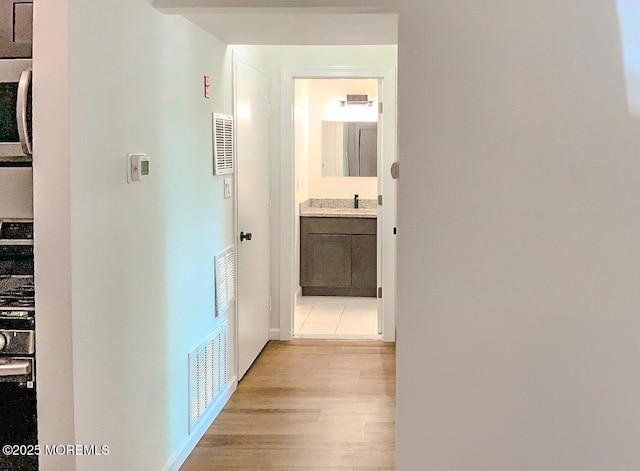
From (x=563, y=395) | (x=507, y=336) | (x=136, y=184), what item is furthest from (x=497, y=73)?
(x=136, y=184)

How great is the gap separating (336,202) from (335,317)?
5.28 ft

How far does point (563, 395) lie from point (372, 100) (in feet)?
17.2

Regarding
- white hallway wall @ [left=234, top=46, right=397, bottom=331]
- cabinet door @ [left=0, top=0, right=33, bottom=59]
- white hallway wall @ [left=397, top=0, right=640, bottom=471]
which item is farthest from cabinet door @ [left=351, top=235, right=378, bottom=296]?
cabinet door @ [left=0, top=0, right=33, bottom=59]

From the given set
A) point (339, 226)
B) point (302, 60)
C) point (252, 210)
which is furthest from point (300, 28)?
point (339, 226)

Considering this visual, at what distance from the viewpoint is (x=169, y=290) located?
331cm

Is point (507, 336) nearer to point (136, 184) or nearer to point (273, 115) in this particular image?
point (136, 184)

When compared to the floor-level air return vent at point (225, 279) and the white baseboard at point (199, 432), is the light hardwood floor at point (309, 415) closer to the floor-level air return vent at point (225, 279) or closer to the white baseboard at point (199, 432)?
the white baseboard at point (199, 432)

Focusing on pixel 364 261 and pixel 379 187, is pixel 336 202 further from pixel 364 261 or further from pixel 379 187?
pixel 379 187

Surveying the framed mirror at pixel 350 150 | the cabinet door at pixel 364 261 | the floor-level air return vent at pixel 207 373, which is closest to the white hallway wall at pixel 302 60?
the cabinet door at pixel 364 261

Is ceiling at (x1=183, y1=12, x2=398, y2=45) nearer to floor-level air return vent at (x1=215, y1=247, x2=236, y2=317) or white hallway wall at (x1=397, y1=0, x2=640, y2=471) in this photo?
white hallway wall at (x1=397, y1=0, x2=640, y2=471)

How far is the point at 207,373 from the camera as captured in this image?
396 cm

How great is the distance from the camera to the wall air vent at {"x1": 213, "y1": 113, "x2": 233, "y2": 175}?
4082 millimetres

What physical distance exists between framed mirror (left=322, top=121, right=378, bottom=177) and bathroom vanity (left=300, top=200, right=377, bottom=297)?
1.77ft

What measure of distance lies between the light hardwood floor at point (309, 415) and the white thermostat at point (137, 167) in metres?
1.42
